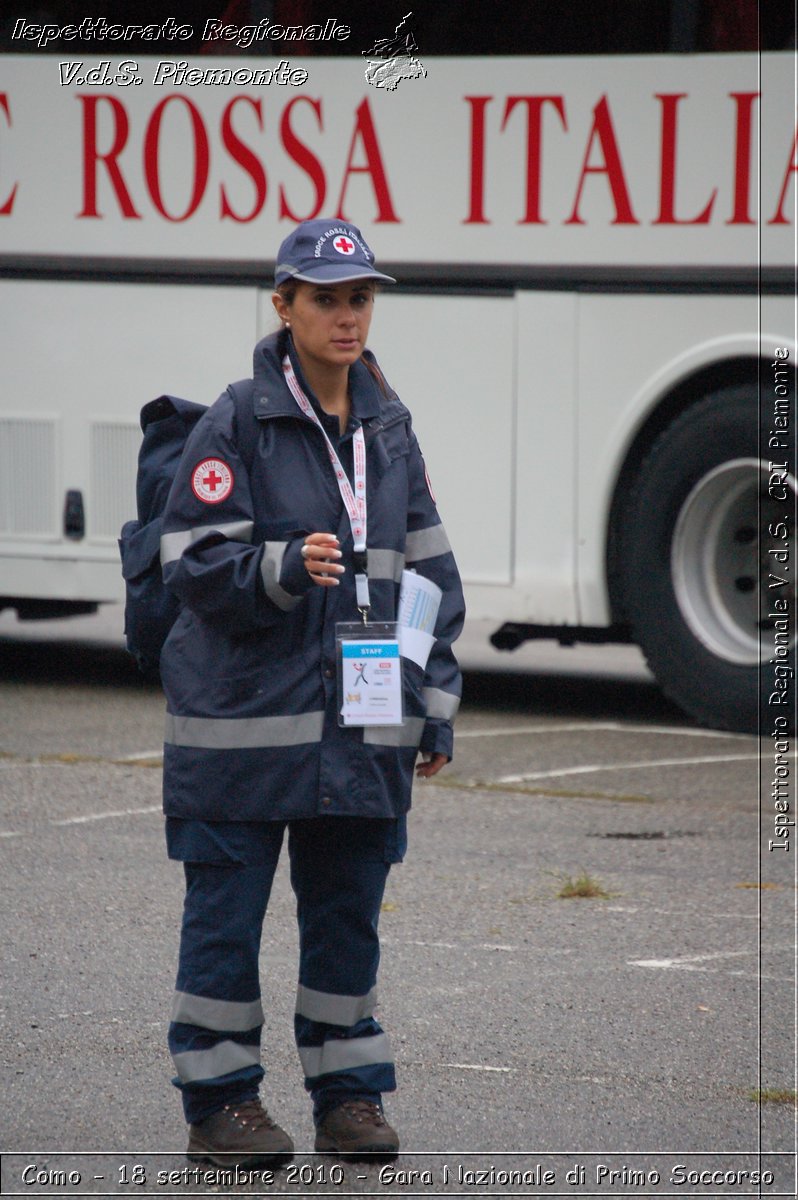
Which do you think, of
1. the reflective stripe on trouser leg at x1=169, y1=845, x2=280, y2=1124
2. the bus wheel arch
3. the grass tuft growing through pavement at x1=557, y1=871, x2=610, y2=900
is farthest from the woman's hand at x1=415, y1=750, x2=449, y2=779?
the bus wheel arch

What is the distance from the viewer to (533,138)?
9.56 meters

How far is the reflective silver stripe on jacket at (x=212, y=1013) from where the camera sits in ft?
12.7

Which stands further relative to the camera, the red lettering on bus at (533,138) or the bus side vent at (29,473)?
the bus side vent at (29,473)

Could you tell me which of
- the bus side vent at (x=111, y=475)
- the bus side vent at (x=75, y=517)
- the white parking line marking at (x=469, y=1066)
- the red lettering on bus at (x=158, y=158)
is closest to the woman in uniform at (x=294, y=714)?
the white parking line marking at (x=469, y=1066)

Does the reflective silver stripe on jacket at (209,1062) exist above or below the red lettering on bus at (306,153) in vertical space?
below

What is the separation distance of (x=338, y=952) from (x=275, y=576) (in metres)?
0.75

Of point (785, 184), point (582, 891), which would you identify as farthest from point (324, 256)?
point (785, 184)

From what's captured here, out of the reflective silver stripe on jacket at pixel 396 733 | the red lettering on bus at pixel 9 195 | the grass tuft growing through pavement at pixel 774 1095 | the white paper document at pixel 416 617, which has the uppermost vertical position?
the red lettering on bus at pixel 9 195

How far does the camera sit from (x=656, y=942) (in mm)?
5824

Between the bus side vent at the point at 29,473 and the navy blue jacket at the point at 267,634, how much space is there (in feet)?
21.8

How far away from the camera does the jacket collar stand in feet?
12.9

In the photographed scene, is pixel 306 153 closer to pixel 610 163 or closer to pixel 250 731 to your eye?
pixel 610 163

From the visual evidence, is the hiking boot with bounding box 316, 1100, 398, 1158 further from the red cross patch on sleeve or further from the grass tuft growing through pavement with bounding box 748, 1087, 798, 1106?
the red cross patch on sleeve

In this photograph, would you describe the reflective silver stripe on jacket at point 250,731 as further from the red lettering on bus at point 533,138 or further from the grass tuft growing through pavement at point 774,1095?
the red lettering on bus at point 533,138
